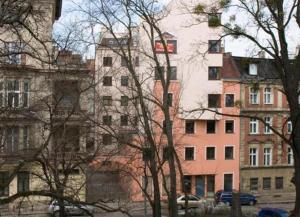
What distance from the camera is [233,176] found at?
192 feet

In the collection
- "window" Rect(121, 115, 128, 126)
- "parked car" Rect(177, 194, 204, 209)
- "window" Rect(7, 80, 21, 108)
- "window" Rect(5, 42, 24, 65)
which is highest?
"window" Rect(5, 42, 24, 65)

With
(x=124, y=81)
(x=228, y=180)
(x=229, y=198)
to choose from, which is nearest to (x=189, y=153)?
(x=228, y=180)

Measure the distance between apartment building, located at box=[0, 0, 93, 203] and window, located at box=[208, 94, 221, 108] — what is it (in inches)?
1130

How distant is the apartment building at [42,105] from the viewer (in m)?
14.8

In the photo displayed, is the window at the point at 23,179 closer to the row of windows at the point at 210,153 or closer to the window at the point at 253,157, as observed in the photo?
the row of windows at the point at 210,153

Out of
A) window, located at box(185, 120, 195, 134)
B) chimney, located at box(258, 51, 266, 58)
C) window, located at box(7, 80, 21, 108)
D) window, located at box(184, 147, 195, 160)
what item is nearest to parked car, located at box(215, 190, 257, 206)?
window, located at box(184, 147, 195, 160)

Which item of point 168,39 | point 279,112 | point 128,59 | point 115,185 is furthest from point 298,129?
point 279,112

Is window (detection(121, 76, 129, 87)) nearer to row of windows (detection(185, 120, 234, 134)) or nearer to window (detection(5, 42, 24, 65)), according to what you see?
window (detection(5, 42, 24, 65))

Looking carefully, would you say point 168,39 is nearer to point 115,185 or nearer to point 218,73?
point 218,73

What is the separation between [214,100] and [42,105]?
1488 inches

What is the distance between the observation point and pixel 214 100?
5797 cm

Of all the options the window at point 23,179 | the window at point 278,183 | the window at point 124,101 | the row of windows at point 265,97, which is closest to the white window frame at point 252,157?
the window at point 278,183

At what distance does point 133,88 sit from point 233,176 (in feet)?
92.7

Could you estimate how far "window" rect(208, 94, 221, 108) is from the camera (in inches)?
2263
